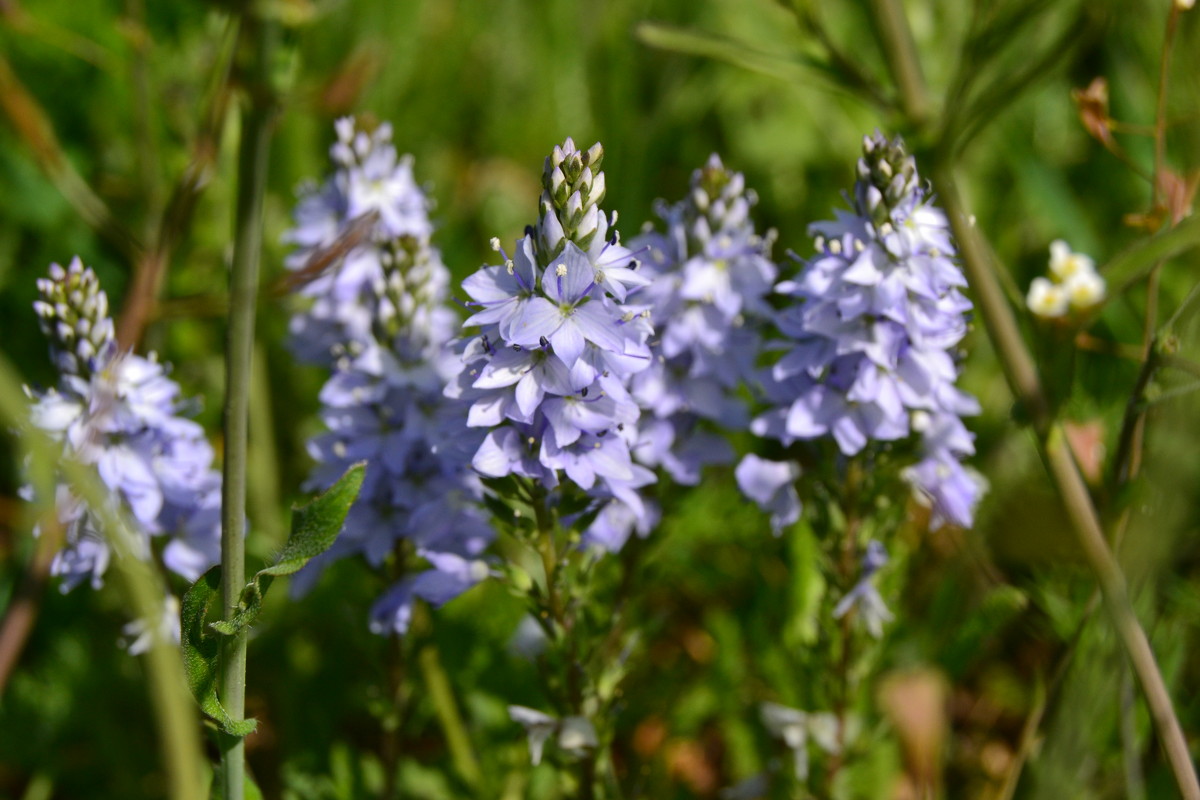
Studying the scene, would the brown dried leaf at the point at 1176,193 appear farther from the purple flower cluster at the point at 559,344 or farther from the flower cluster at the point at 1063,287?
the purple flower cluster at the point at 559,344

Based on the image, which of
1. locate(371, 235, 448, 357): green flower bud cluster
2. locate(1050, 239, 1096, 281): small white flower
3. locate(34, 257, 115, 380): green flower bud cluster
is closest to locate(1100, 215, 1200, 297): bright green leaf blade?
locate(1050, 239, 1096, 281): small white flower

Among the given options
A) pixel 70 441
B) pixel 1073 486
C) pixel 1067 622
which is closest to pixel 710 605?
pixel 1067 622

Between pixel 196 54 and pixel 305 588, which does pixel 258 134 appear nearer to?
pixel 305 588

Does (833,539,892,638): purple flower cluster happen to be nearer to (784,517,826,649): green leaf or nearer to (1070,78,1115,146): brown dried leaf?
(784,517,826,649): green leaf

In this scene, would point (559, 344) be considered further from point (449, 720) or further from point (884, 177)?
point (449, 720)

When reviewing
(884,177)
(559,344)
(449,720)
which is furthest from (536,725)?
(884,177)
